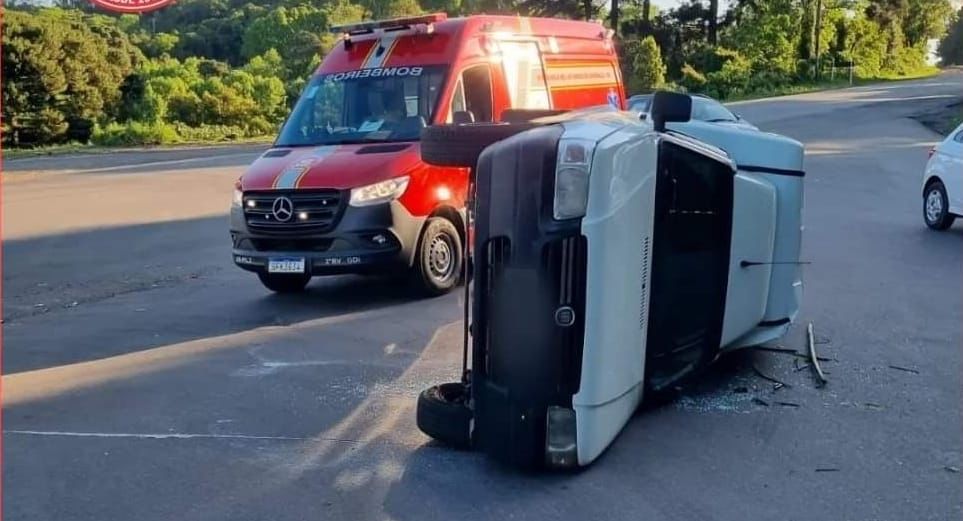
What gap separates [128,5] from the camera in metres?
7.54

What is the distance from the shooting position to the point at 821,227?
13.6 metres

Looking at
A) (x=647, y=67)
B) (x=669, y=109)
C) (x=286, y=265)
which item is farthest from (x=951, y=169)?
(x=647, y=67)

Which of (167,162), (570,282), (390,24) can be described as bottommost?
(167,162)

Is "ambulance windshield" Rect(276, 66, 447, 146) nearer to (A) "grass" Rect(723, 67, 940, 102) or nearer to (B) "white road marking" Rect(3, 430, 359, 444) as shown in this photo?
(B) "white road marking" Rect(3, 430, 359, 444)

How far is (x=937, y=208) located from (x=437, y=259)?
757cm

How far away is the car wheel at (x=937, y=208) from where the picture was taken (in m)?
13.4

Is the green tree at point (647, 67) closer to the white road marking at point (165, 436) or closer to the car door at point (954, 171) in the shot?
the car door at point (954, 171)

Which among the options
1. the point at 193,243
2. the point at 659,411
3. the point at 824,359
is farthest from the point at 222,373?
the point at 193,243

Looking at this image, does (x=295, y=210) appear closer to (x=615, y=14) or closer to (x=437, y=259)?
(x=437, y=259)

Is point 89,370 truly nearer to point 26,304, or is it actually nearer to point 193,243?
point 26,304

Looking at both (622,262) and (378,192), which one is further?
(378,192)

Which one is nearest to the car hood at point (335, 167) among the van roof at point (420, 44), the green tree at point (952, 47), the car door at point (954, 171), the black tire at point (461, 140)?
the van roof at point (420, 44)

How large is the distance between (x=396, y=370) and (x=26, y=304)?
492 cm

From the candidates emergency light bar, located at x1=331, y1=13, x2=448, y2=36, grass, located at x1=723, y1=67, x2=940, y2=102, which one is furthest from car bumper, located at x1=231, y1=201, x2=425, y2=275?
grass, located at x1=723, y1=67, x2=940, y2=102
